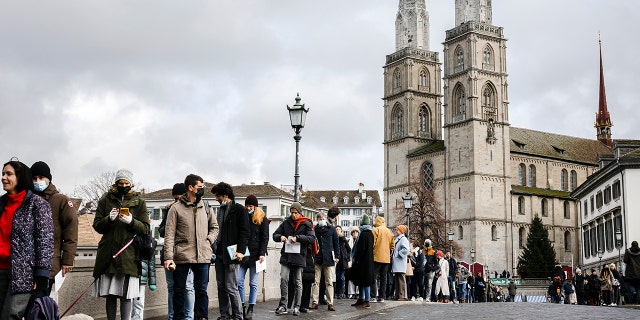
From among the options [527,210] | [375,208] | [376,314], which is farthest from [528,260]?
[376,314]

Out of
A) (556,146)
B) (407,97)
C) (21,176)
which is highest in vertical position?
(407,97)

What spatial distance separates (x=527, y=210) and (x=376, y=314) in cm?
8599

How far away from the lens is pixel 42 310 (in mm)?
7570

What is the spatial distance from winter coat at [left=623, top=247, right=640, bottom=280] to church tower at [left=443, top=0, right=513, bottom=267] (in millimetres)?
68815

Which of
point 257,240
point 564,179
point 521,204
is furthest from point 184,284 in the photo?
point 564,179

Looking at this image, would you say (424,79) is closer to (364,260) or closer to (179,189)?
(364,260)

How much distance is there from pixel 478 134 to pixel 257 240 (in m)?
84.2

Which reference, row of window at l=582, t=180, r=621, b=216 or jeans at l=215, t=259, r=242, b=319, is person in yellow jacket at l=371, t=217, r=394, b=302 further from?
row of window at l=582, t=180, r=621, b=216

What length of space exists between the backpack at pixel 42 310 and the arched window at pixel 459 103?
91998 mm

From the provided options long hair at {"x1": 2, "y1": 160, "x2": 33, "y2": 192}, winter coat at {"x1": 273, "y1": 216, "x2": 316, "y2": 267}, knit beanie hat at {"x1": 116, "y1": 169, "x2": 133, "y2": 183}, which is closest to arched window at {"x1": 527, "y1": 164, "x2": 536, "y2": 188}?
winter coat at {"x1": 273, "y1": 216, "x2": 316, "y2": 267}

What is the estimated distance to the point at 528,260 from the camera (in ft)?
293

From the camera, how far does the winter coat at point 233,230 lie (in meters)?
12.4

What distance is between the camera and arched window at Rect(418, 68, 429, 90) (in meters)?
110

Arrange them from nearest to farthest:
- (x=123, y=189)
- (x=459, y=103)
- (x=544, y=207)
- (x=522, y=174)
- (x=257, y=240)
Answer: (x=123, y=189)
(x=257, y=240)
(x=459, y=103)
(x=544, y=207)
(x=522, y=174)
